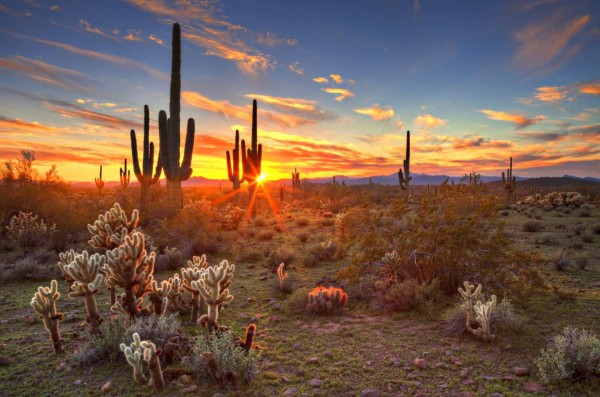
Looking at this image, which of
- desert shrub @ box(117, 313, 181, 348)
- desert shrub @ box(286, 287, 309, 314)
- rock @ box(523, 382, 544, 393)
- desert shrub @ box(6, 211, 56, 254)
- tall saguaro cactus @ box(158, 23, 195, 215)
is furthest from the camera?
tall saguaro cactus @ box(158, 23, 195, 215)

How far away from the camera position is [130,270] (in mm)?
5039

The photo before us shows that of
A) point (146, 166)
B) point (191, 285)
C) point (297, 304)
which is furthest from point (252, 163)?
point (191, 285)

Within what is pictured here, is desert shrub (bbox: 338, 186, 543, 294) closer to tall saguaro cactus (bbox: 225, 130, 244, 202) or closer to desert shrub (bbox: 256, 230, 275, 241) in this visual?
desert shrub (bbox: 256, 230, 275, 241)

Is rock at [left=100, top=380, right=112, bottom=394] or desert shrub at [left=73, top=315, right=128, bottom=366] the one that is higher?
desert shrub at [left=73, top=315, right=128, bottom=366]

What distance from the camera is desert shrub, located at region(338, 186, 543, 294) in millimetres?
7152

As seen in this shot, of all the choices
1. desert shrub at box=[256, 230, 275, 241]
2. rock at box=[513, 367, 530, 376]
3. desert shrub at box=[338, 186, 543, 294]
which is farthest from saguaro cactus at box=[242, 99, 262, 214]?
rock at box=[513, 367, 530, 376]

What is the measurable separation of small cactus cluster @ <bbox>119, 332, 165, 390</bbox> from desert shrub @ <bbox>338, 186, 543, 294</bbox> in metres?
4.38

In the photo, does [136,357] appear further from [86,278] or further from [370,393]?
[370,393]

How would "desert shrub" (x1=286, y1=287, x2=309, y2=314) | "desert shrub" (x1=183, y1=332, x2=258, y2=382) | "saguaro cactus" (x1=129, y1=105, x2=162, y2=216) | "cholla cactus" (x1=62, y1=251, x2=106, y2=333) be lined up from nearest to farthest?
"desert shrub" (x1=183, y1=332, x2=258, y2=382) < "cholla cactus" (x1=62, y1=251, x2=106, y2=333) < "desert shrub" (x1=286, y1=287, x2=309, y2=314) < "saguaro cactus" (x1=129, y1=105, x2=162, y2=216)

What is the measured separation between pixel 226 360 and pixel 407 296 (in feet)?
12.8

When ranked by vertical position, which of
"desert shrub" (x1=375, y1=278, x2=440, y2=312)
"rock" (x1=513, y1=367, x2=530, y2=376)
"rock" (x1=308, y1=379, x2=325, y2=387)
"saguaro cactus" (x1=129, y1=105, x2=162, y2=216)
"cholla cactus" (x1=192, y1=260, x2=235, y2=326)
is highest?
"saguaro cactus" (x1=129, y1=105, x2=162, y2=216)

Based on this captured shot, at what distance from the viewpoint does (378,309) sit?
6.99 metres

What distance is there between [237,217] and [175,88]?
762 centimetres

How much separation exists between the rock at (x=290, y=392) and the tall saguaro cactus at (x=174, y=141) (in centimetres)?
1431
